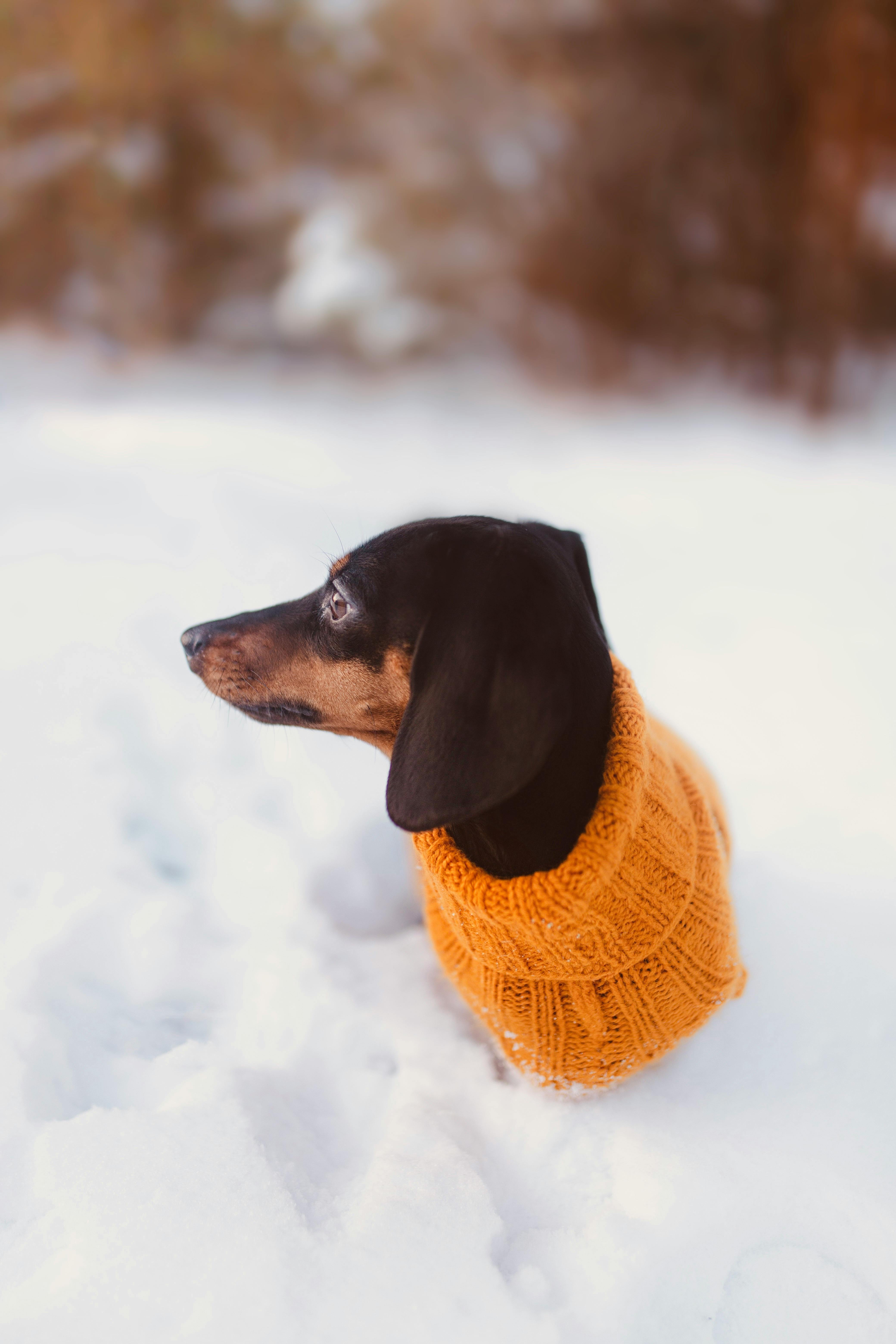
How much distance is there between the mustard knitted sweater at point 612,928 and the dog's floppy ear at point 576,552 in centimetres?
8

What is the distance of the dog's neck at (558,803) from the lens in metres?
1.02

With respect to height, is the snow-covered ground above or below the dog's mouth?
below

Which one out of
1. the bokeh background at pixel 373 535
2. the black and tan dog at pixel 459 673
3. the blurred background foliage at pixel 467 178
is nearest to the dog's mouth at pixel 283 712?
the black and tan dog at pixel 459 673

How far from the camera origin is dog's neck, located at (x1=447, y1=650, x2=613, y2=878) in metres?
1.02

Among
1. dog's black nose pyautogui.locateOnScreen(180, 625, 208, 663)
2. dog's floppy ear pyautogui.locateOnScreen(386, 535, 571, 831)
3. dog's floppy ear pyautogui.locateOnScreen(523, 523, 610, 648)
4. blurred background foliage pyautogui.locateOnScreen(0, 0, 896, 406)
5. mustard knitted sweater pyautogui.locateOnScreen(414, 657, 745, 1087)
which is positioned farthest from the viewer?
blurred background foliage pyautogui.locateOnScreen(0, 0, 896, 406)

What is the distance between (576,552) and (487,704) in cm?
38

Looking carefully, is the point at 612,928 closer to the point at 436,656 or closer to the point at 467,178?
the point at 436,656

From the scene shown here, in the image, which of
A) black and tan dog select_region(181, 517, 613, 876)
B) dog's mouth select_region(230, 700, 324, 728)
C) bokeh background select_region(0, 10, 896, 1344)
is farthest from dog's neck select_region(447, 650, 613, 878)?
bokeh background select_region(0, 10, 896, 1344)

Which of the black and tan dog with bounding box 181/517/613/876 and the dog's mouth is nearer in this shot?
the black and tan dog with bounding box 181/517/613/876

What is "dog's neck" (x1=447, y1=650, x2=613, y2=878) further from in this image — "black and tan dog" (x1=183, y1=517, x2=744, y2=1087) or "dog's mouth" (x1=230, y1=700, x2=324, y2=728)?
"dog's mouth" (x1=230, y1=700, x2=324, y2=728)

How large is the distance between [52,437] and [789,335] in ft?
11.1

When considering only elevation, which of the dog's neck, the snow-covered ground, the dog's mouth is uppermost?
the dog's mouth

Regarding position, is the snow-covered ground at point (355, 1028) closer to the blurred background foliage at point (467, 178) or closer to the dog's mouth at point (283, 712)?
the dog's mouth at point (283, 712)

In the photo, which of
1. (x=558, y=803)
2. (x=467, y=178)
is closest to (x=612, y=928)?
(x=558, y=803)
